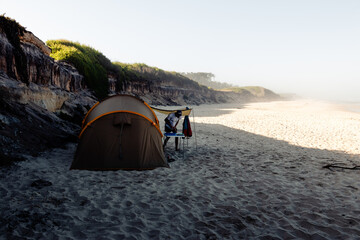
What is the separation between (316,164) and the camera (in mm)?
7625

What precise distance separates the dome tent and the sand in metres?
0.34

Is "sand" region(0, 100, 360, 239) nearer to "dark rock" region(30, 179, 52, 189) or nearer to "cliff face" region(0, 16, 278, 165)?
"dark rock" region(30, 179, 52, 189)

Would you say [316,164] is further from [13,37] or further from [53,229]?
[13,37]

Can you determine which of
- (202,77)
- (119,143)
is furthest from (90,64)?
(202,77)

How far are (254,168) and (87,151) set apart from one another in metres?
5.51

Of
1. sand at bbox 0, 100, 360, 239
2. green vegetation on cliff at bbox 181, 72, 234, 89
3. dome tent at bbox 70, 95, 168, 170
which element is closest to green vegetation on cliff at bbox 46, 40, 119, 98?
sand at bbox 0, 100, 360, 239

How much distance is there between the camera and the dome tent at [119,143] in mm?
6227

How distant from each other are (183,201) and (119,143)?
9.25 ft

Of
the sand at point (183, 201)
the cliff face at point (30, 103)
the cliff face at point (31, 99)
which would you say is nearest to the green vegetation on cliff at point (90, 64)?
the cliff face at point (31, 99)

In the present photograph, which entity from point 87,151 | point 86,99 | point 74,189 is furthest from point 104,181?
point 86,99

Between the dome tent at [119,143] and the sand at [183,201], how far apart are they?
34 centimetres

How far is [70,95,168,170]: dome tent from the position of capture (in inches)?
245

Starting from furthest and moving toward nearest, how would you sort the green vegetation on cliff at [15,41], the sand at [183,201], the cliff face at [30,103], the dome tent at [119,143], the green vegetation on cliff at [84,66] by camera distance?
the green vegetation on cliff at [84,66]
the green vegetation on cliff at [15,41]
the cliff face at [30,103]
the dome tent at [119,143]
the sand at [183,201]

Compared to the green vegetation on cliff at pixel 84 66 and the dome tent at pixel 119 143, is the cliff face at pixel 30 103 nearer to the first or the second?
the dome tent at pixel 119 143
